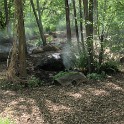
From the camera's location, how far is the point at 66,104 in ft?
26.8

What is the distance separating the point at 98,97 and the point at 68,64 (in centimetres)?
414

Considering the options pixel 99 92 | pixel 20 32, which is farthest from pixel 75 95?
pixel 20 32

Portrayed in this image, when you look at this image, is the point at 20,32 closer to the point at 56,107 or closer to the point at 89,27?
the point at 89,27

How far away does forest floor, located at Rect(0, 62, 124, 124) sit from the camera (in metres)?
7.16

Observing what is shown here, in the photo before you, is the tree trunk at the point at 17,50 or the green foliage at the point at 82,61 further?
the green foliage at the point at 82,61

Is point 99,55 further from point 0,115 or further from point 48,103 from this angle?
point 0,115

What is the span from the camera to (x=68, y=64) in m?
12.7

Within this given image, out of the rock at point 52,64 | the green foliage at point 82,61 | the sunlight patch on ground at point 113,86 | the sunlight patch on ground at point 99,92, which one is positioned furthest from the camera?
the rock at point 52,64

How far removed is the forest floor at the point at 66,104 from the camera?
7164mm

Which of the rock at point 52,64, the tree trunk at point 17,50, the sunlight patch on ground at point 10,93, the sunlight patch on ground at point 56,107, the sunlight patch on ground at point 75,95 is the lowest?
the sunlight patch on ground at point 56,107

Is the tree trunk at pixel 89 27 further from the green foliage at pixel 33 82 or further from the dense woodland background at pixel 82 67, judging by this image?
the green foliage at pixel 33 82

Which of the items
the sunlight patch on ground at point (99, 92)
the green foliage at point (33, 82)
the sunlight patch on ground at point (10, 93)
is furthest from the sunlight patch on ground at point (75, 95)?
the sunlight patch on ground at point (10, 93)

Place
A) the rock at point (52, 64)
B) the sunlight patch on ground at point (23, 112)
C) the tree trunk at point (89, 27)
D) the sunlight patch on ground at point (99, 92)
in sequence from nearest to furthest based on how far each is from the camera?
the sunlight patch on ground at point (23, 112)
the sunlight patch on ground at point (99, 92)
the tree trunk at point (89, 27)
the rock at point (52, 64)

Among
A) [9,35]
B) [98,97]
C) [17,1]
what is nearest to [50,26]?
[9,35]
